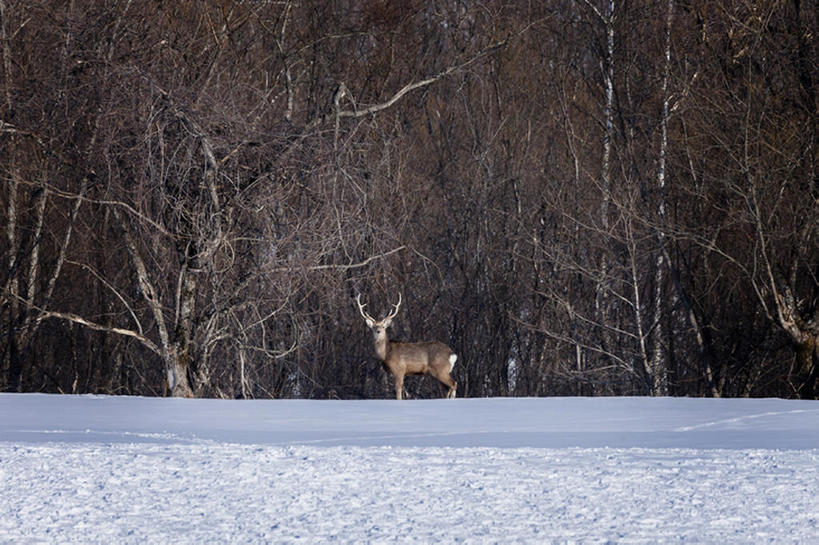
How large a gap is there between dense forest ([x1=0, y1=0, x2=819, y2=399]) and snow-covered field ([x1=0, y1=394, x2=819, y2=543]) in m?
4.24

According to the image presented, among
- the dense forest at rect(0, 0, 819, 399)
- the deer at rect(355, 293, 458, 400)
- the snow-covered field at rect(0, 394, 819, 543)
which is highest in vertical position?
the dense forest at rect(0, 0, 819, 399)

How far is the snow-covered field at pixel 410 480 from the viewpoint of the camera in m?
4.72

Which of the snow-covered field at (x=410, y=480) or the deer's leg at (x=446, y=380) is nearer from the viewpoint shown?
the snow-covered field at (x=410, y=480)

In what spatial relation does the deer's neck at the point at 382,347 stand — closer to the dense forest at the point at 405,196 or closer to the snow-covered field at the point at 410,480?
the dense forest at the point at 405,196

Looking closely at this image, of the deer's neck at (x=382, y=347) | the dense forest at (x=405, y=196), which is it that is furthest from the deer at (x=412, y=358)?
the dense forest at (x=405, y=196)

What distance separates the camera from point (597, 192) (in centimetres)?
1861

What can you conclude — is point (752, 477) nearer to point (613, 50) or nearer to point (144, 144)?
point (144, 144)

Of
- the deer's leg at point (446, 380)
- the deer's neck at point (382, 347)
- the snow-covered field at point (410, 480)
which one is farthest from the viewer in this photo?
the deer's leg at point (446, 380)

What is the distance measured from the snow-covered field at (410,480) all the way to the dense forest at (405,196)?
424 centimetres

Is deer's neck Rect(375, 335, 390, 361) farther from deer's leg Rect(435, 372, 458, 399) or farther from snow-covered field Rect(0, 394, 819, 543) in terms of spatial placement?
snow-covered field Rect(0, 394, 819, 543)

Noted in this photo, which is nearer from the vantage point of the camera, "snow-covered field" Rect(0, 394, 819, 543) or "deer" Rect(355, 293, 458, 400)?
"snow-covered field" Rect(0, 394, 819, 543)

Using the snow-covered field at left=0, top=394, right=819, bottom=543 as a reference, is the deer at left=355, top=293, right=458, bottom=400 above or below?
above

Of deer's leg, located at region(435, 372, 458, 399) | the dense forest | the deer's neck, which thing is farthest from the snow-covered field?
deer's leg, located at region(435, 372, 458, 399)

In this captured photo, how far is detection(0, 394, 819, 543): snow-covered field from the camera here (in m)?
4.72
